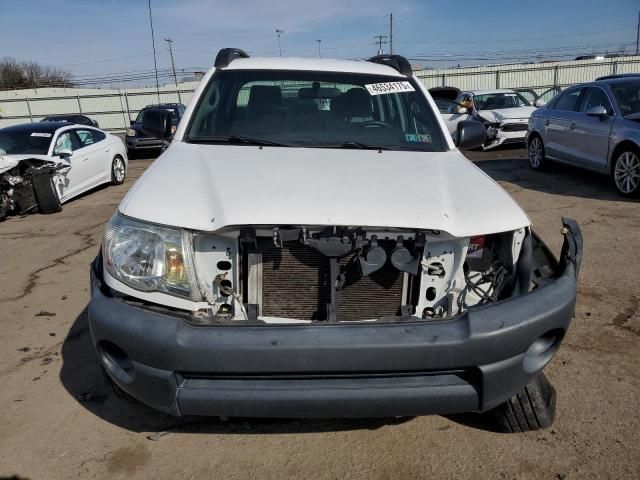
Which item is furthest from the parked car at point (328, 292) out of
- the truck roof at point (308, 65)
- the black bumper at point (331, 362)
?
the truck roof at point (308, 65)

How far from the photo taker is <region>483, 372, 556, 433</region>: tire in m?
2.54

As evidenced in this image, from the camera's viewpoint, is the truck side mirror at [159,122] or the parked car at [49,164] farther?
the parked car at [49,164]

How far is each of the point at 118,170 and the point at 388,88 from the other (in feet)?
28.3

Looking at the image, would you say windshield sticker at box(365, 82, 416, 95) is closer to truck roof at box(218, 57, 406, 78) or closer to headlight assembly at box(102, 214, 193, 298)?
truck roof at box(218, 57, 406, 78)

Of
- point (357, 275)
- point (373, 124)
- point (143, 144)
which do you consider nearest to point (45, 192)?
point (373, 124)

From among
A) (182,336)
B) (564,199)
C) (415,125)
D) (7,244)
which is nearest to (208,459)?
(182,336)

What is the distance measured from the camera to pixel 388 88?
3773 millimetres

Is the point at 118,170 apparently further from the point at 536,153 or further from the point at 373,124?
the point at 373,124

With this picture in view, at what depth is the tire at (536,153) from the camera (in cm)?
972

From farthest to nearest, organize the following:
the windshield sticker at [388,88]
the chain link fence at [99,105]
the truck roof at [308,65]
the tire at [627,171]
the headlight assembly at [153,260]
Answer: the chain link fence at [99,105], the tire at [627,171], the truck roof at [308,65], the windshield sticker at [388,88], the headlight assembly at [153,260]

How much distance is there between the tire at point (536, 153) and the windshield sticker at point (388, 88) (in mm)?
6694

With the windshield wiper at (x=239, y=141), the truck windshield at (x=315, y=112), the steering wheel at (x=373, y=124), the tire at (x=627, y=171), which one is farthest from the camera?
the tire at (x=627, y=171)

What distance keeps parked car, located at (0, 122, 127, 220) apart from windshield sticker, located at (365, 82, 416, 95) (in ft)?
20.9

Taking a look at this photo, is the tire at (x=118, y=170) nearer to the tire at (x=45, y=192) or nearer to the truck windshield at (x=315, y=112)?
the tire at (x=45, y=192)
